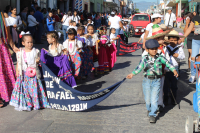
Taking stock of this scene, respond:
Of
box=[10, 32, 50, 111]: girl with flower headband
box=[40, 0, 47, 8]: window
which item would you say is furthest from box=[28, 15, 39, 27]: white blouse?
box=[10, 32, 50, 111]: girl with flower headband

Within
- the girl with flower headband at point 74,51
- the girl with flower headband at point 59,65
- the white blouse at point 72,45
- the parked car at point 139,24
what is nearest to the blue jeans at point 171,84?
the girl with flower headband at point 59,65

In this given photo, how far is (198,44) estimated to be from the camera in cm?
745

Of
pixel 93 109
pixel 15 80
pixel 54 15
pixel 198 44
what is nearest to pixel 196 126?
pixel 93 109

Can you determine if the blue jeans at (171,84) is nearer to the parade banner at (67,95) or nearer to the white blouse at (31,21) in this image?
the parade banner at (67,95)

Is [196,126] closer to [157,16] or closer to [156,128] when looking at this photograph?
[156,128]

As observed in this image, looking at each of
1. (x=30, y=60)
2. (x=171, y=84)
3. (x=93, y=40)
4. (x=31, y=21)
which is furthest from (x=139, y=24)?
(x=30, y=60)

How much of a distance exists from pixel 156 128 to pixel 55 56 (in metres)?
2.55

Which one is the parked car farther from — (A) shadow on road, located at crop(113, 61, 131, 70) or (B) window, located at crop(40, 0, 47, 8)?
(A) shadow on road, located at crop(113, 61, 131, 70)

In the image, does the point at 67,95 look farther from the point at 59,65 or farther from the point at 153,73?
the point at 153,73

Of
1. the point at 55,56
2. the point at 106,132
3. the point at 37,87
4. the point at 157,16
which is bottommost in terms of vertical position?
the point at 106,132

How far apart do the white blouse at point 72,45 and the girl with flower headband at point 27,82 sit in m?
1.75

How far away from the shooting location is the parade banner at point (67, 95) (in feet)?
15.7

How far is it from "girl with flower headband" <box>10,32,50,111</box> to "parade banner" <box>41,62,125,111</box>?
193 mm

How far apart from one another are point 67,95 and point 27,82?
0.85m
